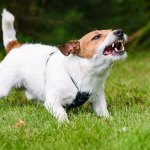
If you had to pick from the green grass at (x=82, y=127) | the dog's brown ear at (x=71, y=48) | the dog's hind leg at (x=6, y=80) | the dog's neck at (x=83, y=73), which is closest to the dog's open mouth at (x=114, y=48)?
the dog's neck at (x=83, y=73)

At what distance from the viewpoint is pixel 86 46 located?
5.55m

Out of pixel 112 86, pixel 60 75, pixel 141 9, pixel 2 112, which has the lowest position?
pixel 141 9

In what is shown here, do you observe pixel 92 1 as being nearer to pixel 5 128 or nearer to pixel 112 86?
pixel 112 86

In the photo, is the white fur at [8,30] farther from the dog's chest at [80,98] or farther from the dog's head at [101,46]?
the dog's chest at [80,98]

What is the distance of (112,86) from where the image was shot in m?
7.86

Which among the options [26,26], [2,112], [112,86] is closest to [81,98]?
[2,112]

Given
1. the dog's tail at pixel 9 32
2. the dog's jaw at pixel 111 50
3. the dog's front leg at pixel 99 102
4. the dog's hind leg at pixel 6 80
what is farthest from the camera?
the dog's tail at pixel 9 32

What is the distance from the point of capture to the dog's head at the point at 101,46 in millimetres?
5312

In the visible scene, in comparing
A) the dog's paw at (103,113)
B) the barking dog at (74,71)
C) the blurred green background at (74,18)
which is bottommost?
the blurred green background at (74,18)

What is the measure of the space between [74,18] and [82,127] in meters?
8.02

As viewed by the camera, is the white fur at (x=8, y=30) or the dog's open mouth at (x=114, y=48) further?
the white fur at (x=8, y=30)

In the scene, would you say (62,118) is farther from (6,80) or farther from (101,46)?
(6,80)

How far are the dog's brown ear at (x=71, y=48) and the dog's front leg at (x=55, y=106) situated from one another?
0.46 m

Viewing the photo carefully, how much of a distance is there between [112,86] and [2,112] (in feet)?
7.69
